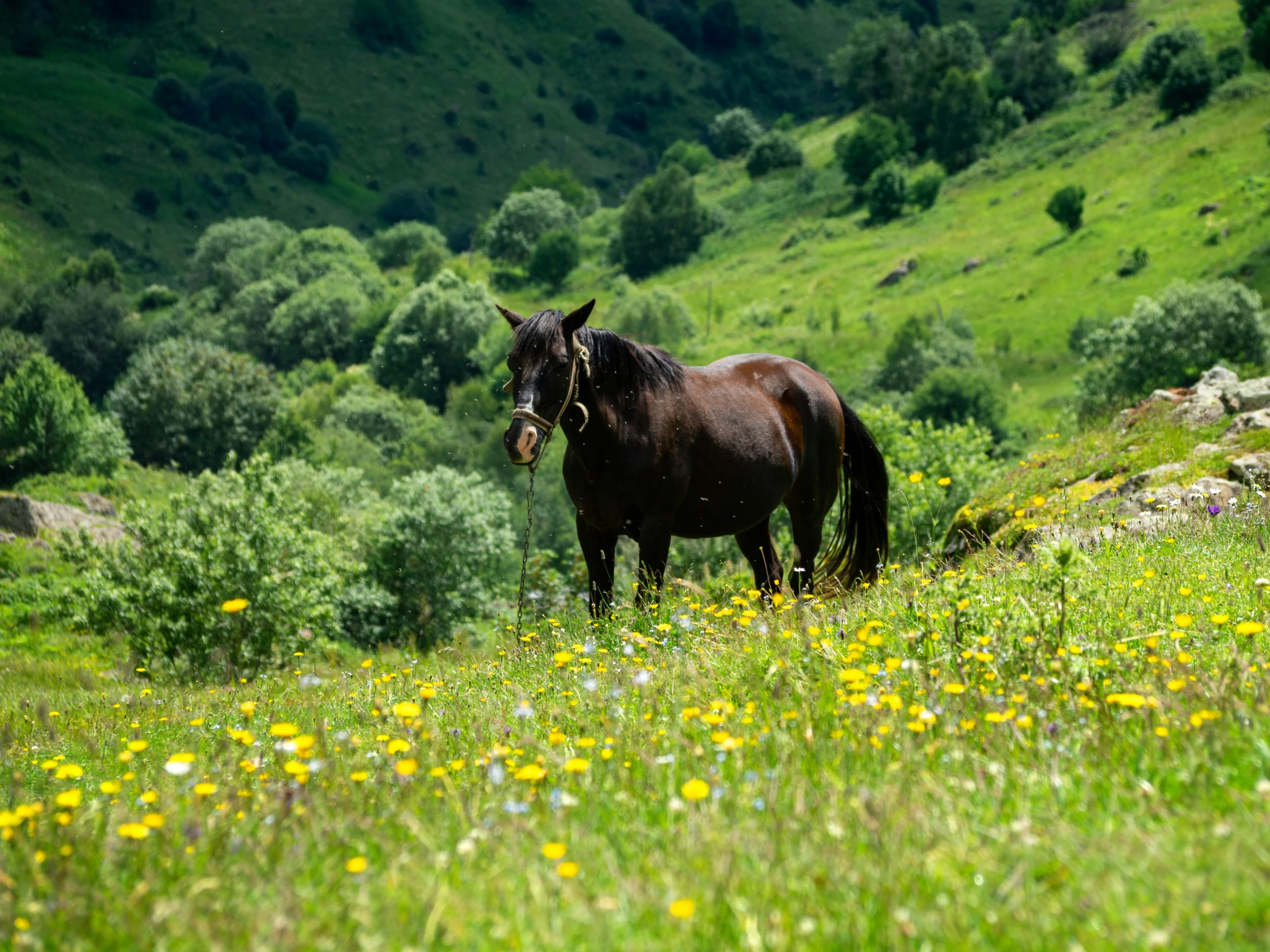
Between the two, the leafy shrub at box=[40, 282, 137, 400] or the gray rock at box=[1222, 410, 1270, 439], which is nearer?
the gray rock at box=[1222, 410, 1270, 439]

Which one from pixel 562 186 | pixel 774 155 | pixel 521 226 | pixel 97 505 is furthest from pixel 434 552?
pixel 562 186

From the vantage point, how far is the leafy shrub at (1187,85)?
94.2m

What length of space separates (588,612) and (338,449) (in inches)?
3115

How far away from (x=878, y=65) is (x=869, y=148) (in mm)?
39365

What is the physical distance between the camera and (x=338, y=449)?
8469cm

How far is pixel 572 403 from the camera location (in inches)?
317

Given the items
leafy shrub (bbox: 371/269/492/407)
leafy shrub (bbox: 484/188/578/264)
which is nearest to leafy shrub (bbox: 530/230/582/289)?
leafy shrub (bbox: 484/188/578/264)

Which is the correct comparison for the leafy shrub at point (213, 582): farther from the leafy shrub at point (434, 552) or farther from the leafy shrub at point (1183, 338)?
the leafy shrub at point (1183, 338)

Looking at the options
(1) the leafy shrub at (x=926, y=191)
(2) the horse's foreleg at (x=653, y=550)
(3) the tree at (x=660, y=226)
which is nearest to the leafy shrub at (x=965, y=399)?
(1) the leafy shrub at (x=926, y=191)

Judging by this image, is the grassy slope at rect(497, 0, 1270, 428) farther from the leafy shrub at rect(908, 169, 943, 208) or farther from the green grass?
the green grass

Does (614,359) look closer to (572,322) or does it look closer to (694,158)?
(572,322)

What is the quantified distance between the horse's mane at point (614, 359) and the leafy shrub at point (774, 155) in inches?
5642

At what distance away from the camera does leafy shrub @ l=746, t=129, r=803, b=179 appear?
5709 inches

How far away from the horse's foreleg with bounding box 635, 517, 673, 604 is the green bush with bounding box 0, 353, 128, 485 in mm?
68689
